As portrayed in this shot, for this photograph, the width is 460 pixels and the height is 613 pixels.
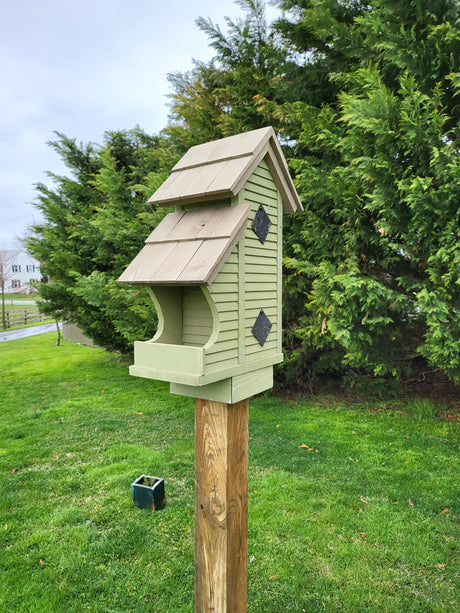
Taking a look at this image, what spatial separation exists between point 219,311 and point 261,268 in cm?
36

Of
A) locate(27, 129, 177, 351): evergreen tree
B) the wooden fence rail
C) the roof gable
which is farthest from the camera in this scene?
the wooden fence rail

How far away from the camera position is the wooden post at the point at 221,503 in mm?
1368

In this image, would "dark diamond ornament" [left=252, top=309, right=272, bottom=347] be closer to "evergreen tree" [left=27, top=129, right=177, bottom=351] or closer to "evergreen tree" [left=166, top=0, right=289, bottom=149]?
"evergreen tree" [left=27, top=129, right=177, bottom=351]

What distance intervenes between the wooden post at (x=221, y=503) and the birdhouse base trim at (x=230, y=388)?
51mm

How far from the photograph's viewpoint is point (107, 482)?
3.39m

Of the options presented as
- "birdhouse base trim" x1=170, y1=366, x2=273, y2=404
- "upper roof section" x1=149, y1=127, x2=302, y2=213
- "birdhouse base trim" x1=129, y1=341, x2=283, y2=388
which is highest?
"upper roof section" x1=149, y1=127, x2=302, y2=213

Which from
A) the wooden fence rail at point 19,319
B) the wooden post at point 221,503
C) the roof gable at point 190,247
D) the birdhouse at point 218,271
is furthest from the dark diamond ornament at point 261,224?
the wooden fence rail at point 19,319

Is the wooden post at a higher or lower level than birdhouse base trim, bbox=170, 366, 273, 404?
lower

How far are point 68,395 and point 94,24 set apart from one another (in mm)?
5736

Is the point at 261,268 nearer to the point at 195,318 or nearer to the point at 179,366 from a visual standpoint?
the point at 195,318

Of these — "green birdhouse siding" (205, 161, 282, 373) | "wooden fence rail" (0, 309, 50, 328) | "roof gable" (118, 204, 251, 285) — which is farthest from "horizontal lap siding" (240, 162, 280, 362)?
"wooden fence rail" (0, 309, 50, 328)

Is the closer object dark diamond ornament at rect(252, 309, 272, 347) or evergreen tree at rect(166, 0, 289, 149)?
dark diamond ornament at rect(252, 309, 272, 347)

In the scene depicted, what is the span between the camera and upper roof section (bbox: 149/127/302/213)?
1.24 meters

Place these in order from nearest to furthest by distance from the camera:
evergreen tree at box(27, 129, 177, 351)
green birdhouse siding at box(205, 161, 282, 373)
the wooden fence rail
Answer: green birdhouse siding at box(205, 161, 282, 373) → evergreen tree at box(27, 129, 177, 351) → the wooden fence rail
